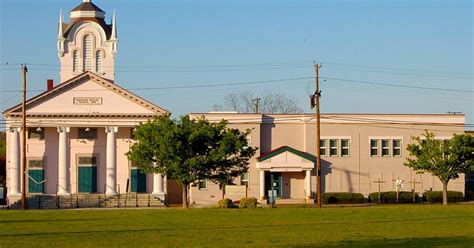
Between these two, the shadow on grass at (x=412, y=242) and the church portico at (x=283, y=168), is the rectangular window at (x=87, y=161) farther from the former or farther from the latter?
the shadow on grass at (x=412, y=242)

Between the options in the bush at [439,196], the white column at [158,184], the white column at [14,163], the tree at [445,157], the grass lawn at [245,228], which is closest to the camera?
the grass lawn at [245,228]

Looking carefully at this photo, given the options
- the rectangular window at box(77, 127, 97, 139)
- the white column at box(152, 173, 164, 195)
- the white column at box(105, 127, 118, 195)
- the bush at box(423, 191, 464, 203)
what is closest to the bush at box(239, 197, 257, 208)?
the white column at box(152, 173, 164, 195)

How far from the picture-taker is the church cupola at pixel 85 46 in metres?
75.6

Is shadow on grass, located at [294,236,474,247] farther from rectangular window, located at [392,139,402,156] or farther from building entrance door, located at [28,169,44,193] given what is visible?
building entrance door, located at [28,169,44,193]

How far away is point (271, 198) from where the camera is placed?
64188 millimetres

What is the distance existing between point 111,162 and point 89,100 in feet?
14.5

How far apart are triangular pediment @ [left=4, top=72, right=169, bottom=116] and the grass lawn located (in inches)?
788

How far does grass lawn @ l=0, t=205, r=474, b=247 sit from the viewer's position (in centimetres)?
3253

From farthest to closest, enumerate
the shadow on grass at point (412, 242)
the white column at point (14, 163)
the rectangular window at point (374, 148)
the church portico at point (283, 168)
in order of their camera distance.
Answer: the rectangular window at point (374, 148) → the church portico at point (283, 168) → the white column at point (14, 163) → the shadow on grass at point (412, 242)

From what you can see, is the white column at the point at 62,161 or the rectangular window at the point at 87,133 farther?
the rectangular window at the point at 87,133

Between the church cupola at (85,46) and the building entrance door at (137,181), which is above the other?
the church cupola at (85,46)

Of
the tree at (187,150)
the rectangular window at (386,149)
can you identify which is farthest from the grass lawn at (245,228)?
the rectangular window at (386,149)

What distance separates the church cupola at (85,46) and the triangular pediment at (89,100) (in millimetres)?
4012

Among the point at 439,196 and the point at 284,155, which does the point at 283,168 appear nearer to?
the point at 284,155
